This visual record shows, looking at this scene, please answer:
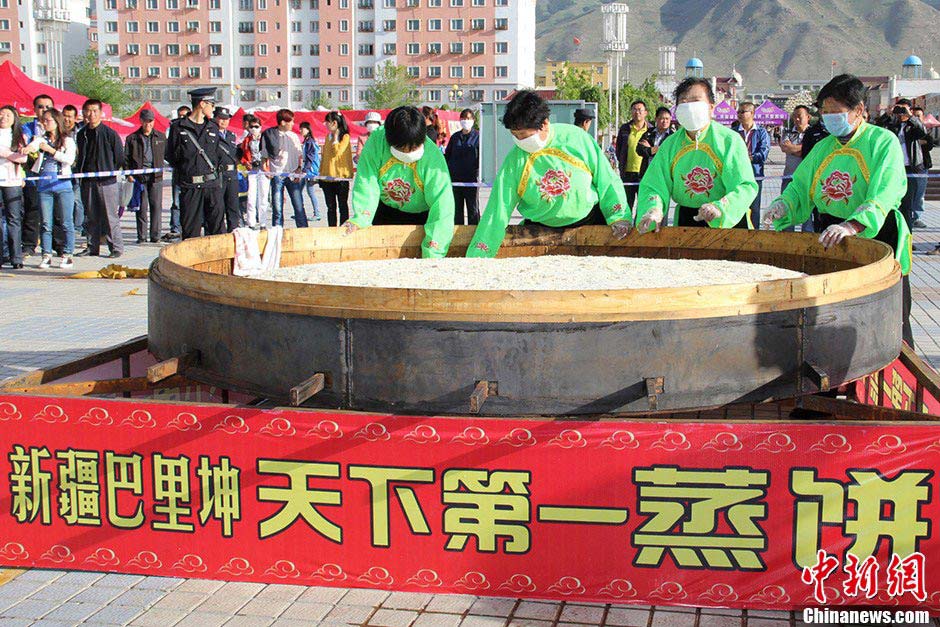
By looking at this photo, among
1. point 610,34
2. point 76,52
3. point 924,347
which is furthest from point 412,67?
point 924,347

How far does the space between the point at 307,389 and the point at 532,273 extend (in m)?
1.42

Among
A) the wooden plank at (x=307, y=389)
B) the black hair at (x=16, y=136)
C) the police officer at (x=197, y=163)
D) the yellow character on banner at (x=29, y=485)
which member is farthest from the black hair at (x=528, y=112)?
the black hair at (x=16, y=136)

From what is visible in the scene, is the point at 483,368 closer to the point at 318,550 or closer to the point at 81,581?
the point at 318,550

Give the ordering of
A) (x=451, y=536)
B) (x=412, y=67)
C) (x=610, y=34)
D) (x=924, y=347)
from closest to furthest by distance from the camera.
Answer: (x=451, y=536), (x=924, y=347), (x=610, y=34), (x=412, y=67)

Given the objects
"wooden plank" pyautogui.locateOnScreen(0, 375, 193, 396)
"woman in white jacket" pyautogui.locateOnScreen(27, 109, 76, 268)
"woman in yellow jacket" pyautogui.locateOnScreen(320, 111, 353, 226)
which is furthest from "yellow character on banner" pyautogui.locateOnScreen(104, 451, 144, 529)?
"woman in yellow jacket" pyautogui.locateOnScreen(320, 111, 353, 226)

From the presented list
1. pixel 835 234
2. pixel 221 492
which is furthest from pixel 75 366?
pixel 835 234

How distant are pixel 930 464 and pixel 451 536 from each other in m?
1.45

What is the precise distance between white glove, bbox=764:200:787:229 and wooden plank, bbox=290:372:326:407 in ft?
8.57

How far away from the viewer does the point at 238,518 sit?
3451mm

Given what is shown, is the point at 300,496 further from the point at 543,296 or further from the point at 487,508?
the point at 543,296

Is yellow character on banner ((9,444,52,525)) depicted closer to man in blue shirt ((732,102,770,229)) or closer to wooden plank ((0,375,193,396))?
wooden plank ((0,375,193,396))

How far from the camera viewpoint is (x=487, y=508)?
3309 mm

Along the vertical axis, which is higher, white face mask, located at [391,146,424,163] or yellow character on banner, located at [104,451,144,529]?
white face mask, located at [391,146,424,163]

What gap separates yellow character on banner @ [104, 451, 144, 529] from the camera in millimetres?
3480
